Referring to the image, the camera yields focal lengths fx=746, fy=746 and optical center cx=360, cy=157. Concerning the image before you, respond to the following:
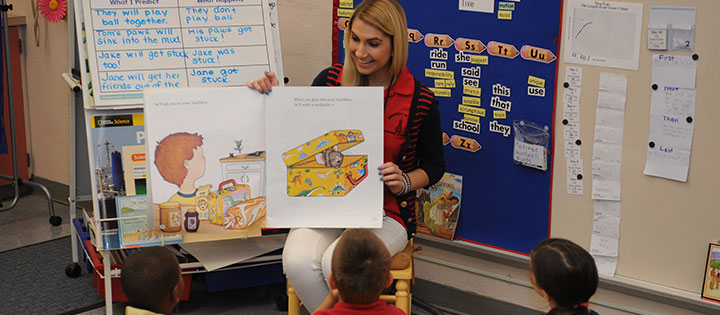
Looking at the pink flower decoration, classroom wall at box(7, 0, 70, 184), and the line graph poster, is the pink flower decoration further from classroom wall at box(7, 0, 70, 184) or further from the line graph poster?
Result: the line graph poster

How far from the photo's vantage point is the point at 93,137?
2.65 m

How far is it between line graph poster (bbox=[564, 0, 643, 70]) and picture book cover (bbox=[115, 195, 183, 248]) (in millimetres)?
1555

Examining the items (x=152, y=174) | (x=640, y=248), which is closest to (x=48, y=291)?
(x=152, y=174)

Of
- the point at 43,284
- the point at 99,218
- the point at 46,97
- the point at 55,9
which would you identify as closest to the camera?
the point at 99,218

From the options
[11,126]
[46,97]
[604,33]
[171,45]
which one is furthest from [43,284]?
[604,33]

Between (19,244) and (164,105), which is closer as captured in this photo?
(164,105)

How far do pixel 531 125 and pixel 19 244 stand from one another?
8.87 feet

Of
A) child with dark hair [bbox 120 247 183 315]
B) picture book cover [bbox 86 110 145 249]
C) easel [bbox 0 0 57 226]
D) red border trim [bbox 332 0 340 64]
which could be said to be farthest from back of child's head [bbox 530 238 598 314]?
easel [bbox 0 0 57 226]

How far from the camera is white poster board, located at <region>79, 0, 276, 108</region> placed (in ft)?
8.58

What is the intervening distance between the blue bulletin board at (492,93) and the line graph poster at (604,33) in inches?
2.7

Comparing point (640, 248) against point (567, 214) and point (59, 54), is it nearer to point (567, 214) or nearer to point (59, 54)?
point (567, 214)

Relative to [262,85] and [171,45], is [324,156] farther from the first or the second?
[171,45]

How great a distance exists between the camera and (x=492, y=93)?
9.27ft

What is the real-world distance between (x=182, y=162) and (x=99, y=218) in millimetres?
521
